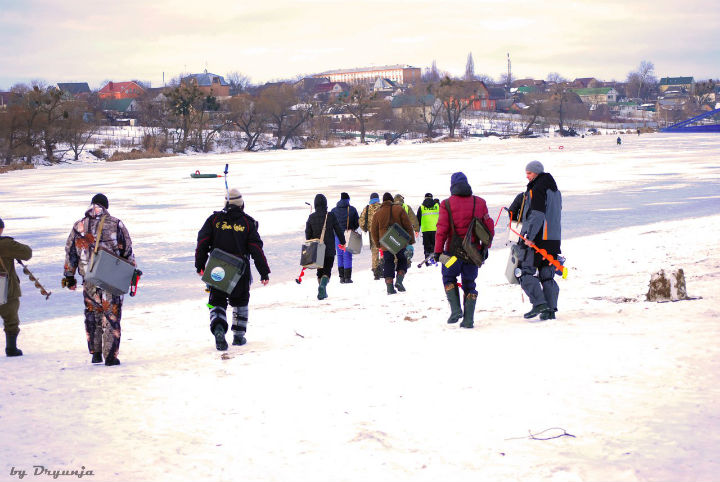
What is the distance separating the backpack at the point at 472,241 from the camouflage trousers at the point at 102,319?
332cm

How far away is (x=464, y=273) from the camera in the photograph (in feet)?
26.9

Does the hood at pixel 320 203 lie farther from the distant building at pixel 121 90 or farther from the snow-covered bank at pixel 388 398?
the distant building at pixel 121 90

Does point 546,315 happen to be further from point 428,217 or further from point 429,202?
point 428,217

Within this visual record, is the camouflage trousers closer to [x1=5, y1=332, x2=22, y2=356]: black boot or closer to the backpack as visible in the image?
[x1=5, y1=332, x2=22, y2=356]: black boot

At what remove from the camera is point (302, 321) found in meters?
9.39

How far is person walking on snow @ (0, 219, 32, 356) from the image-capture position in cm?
767

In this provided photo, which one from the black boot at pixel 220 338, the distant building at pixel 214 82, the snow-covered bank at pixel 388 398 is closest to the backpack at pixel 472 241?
the snow-covered bank at pixel 388 398

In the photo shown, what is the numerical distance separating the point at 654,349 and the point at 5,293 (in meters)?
5.99

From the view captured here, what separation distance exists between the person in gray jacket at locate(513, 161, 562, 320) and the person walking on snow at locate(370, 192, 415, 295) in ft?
10.6

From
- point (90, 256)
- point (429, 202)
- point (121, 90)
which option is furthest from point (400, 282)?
point (121, 90)

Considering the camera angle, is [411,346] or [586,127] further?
[586,127]

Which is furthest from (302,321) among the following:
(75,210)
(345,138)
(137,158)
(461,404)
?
(345,138)

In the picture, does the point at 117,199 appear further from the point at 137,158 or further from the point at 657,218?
the point at 137,158

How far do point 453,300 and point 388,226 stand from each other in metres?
3.22
